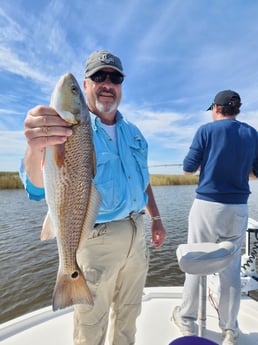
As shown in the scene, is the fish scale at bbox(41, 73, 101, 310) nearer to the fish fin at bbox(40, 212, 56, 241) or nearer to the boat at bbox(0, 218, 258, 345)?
the fish fin at bbox(40, 212, 56, 241)

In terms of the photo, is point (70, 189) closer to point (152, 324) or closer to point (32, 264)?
point (152, 324)

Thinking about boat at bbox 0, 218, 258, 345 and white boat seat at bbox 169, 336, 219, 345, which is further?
boat at bbox 0, 218, 258, 345

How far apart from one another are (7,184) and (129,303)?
2548 centimetres

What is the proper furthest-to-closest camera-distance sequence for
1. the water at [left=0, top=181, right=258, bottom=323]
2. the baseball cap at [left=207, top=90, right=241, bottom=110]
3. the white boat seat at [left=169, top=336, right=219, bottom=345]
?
the water at [left=0, top=181, right=258, bottom=323]
the baseball cap at [left=207, top=90, right=241, bottom=110]
the white boat seat at [left=169, top=336, right=219, bottom=345]

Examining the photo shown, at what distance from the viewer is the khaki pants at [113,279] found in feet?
6.77

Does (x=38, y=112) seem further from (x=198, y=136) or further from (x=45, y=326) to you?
(x=45, y=326)

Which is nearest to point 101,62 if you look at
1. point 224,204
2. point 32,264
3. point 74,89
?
point 74,89

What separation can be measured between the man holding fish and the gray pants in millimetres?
471

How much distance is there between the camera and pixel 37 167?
164 cm

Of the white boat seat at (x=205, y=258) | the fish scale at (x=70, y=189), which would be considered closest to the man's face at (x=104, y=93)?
the fish scale at (x=70, y=189)

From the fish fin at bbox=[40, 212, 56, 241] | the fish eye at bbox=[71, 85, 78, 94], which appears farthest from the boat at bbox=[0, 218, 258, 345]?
the fish eye at bbox=[71, 85, 78, 94]

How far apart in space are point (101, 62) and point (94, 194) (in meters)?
1.14

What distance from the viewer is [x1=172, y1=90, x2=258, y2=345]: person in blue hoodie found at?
9.12ft

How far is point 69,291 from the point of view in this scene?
1670mm
